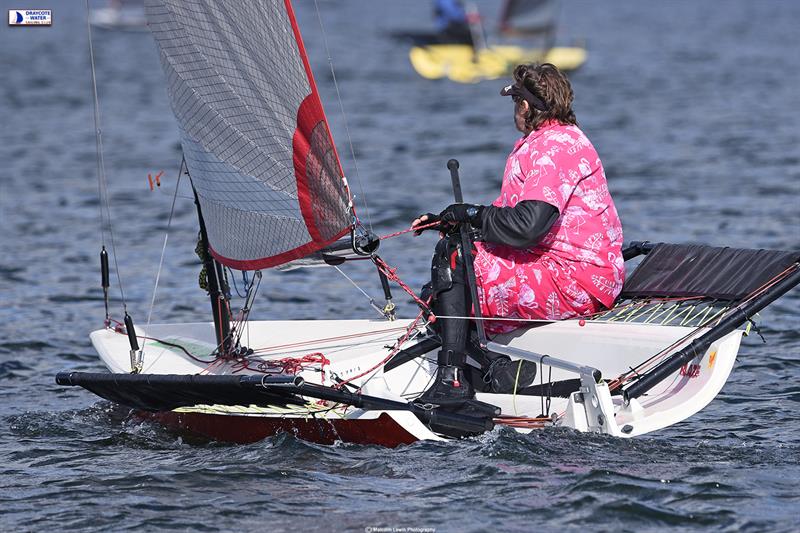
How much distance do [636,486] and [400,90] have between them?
2614 cm

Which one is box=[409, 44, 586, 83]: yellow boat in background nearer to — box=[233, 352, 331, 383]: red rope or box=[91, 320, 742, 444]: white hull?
box=[91, 320, 742, 444]: white hull

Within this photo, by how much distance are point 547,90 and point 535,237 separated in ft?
2.34

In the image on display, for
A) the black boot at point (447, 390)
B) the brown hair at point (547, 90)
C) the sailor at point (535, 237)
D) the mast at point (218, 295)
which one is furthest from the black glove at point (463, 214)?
the mast at point (218, 295)

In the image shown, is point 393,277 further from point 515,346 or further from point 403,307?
point 403,307

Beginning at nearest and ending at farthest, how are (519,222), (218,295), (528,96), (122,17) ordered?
(519,222), (528,96), (218,295), (122,17)

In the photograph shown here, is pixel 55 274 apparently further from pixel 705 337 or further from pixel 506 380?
pixel 705 337

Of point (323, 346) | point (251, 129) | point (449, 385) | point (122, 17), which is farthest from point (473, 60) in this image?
point (449, 385)

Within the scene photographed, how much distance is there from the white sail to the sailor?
0.54 meters

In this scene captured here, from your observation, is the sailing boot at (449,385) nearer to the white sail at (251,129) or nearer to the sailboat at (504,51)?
the white sail at (251,129)

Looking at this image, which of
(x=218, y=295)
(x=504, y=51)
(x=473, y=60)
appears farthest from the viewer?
(x=504, y=51)

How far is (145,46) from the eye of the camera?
47312mm

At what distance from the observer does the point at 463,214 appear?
6.32m

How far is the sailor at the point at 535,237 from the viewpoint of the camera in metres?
6.29

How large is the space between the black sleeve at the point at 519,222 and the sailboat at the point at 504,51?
26375 millimetres
